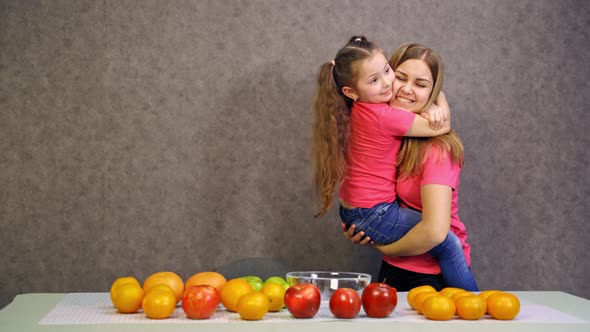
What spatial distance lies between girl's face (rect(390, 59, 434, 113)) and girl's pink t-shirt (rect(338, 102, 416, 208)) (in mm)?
79

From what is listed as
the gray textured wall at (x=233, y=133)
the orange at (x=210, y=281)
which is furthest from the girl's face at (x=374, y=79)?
the orange at (x=210, y=281)

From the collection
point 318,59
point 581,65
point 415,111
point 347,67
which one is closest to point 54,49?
point 318,59

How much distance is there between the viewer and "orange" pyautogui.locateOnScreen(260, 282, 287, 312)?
1285 mm

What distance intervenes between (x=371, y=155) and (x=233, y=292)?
97 cm

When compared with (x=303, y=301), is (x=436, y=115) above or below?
above

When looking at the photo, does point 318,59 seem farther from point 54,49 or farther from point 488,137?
point 54,49

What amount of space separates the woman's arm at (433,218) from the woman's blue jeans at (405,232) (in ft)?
0.20

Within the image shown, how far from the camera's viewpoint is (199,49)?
264 cm

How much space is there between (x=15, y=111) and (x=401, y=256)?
1611 mm

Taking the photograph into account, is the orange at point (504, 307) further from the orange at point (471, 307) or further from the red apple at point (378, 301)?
the red apple at point (378, 301)

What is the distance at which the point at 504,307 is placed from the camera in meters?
1.25

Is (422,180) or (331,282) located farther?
(422,180)

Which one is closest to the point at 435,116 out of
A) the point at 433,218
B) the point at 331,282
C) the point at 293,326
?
the point at 433,218

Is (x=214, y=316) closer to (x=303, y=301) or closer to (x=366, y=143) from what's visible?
(x=303, y=301)
